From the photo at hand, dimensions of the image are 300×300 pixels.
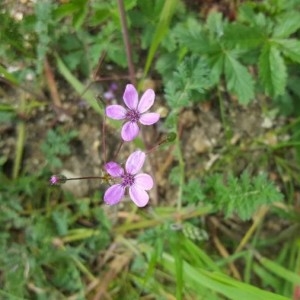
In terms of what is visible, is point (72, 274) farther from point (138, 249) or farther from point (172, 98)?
point (172, 98)

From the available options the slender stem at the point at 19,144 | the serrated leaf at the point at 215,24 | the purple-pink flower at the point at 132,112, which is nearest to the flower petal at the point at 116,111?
the purple-pink flower at the point at 132,112

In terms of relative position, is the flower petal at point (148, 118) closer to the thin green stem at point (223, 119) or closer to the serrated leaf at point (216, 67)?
the serrated leaf at point (216, 67)

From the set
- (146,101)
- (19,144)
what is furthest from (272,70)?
(19,144)

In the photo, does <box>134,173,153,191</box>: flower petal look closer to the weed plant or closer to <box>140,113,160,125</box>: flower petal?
<box>140,113,160,125</box>: flower petal

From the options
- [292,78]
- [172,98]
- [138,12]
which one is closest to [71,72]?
[138,12]

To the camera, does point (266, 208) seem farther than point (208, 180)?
Yes

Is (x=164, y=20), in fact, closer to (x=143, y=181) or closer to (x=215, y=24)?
(x=215, y=24)

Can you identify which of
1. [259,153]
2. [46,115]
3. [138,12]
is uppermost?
[138,12]
